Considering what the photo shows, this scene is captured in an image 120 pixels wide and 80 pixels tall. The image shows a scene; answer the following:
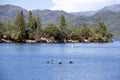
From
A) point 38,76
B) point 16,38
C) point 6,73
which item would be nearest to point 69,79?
point 38,76

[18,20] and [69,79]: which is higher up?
[18,20]

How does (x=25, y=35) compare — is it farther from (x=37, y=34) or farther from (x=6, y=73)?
(x=6, y=73)

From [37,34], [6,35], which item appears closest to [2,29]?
[6,35]

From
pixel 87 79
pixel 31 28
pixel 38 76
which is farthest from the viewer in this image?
pixel 31 28

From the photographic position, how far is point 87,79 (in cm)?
4500

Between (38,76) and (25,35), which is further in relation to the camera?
(25,35)

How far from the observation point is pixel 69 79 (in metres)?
45.1

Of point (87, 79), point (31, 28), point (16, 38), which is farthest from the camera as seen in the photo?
point (31, 28)

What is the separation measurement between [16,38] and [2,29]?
13.1 m

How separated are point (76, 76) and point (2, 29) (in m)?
149

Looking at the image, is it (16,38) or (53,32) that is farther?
(53,32)

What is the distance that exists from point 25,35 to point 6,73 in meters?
139

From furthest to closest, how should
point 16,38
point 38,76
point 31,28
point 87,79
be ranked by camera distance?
point 31,28 < point 16,38 < point 38,76 < point 87,79

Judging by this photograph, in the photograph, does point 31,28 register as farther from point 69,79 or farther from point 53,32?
point 69,79
